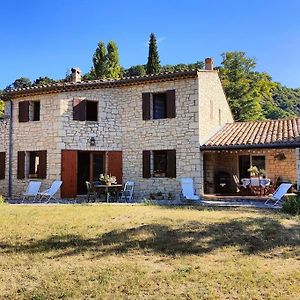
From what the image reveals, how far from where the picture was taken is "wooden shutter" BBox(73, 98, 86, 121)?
17047mm

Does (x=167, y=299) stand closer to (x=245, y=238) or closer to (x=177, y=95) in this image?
(x=245, y=238)

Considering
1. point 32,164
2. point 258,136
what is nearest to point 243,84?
point 258,136

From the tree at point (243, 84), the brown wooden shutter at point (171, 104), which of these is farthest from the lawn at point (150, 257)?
the tree at point (243, 84)

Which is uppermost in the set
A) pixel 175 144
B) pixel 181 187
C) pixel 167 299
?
pixel 175 144

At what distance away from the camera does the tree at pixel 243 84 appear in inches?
1432

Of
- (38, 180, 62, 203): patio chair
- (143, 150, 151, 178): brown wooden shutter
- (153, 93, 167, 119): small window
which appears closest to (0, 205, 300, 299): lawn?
(38, 180, 62, 203): patio chair

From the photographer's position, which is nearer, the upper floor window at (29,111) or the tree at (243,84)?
the upper floor window at (29,111)

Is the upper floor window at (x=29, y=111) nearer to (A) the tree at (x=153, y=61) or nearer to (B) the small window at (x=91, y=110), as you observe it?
(B) the small window at (x=91, y=110)

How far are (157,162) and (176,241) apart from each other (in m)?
9.77

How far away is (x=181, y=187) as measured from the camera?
52.7 ft

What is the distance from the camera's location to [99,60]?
1518 inches

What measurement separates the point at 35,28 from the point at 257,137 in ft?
35.3

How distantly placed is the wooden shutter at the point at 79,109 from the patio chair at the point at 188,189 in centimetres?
581

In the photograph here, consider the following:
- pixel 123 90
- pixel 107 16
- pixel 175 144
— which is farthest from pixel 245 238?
pixel 123 90
